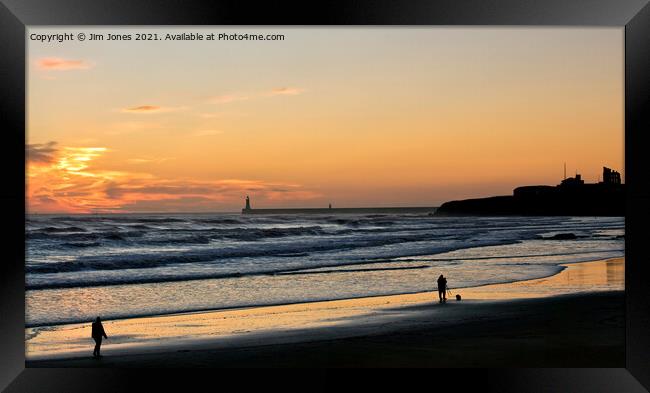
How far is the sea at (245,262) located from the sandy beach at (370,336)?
149 centimetres

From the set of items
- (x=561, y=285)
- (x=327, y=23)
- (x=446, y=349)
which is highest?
(x=327, y=23)

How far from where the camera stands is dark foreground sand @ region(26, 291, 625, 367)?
30.0ft

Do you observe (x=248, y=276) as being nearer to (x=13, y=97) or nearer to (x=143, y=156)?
(x=143, y=156)

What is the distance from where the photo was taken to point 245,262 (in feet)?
77.7

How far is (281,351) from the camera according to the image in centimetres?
967

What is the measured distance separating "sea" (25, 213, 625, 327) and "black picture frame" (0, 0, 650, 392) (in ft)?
20.7

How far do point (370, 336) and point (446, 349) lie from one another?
4.21ft

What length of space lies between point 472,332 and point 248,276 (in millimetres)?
9880

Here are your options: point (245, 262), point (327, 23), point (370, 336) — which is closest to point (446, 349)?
point (370, 336)

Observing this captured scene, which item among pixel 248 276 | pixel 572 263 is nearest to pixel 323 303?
pixel 248 276

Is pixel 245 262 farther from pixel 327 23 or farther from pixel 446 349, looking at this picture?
pixel 327 23

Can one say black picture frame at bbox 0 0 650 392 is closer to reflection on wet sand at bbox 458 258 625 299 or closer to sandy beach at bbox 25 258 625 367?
sandy beach at bbox 25 258 625 367

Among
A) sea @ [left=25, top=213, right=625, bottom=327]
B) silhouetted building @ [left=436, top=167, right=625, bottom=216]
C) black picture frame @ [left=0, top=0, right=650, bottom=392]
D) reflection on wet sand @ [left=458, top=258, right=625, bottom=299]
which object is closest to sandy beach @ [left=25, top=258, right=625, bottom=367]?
reflection on wet sand @ [left=458, top=258, right=625, bottom=299]

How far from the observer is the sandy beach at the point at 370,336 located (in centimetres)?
931
